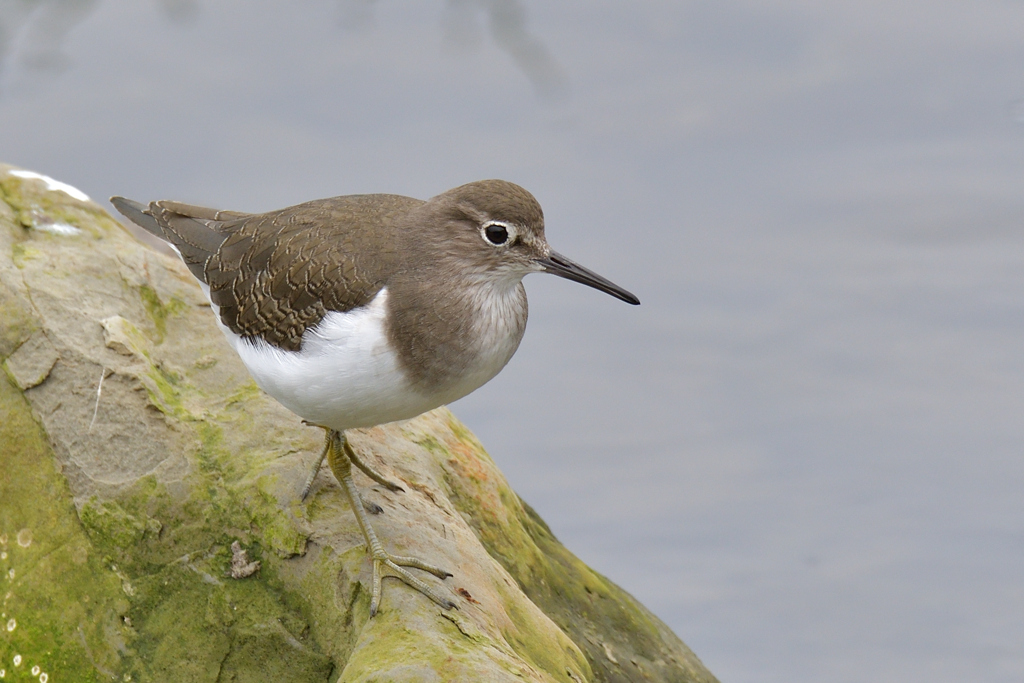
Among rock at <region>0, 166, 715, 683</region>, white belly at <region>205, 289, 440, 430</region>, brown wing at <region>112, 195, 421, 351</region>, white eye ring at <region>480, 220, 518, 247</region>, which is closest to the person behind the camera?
white belly at <region>205, 289, 440, 430</region>

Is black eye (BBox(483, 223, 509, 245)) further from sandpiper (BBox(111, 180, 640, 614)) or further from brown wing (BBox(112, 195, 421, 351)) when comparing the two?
brown wing (BBox(112, 195, 421, 351))

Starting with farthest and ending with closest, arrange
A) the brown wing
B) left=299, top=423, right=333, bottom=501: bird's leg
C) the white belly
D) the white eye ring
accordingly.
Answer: left=299, top=423, right=333, bottom=501: bird's leg, the white eye ring, the brown wing, the white belly

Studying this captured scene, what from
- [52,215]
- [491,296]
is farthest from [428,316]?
[52,215]

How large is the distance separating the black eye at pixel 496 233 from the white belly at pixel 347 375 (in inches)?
25.3

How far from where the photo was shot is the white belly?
201 inches

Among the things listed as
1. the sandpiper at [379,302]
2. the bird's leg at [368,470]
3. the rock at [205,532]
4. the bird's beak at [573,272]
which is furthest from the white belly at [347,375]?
the bird's beak at [573,272]

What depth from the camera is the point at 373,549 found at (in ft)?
17.4

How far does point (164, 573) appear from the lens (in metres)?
5.44

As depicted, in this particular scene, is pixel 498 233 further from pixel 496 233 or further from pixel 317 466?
pixel 317 466

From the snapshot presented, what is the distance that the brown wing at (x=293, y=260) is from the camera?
5.44m

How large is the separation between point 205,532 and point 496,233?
2.12 meters

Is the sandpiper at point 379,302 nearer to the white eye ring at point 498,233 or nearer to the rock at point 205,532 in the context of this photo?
Answer: the white eye ring at point 498,233

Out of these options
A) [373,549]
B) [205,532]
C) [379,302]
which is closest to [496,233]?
[379,302]

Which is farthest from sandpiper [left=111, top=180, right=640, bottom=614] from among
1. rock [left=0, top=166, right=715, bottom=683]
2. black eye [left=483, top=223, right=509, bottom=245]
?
rock [left=0, top=166, right=715, bottom=683]
